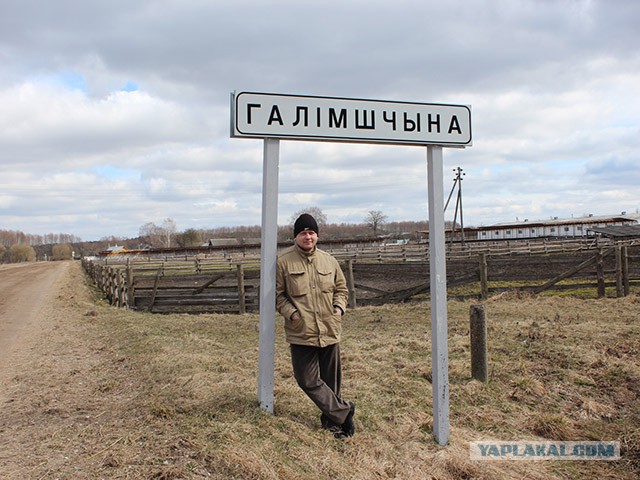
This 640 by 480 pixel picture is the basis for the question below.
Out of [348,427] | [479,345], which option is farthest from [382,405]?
[479,345]

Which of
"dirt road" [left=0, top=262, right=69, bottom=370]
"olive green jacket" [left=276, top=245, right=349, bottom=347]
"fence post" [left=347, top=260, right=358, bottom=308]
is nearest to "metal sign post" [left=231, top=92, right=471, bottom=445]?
"olive green jacket" [left=276, top=245, right=349, bottom=347]

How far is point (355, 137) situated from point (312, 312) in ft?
4.62

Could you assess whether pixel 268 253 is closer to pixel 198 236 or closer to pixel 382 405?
pixel 382 405

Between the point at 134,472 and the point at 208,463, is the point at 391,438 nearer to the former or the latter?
the point at 208,463

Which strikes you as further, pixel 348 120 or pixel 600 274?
pixel 600 274

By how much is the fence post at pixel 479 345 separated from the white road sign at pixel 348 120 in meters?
2.21

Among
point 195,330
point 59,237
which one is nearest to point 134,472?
point 195,330

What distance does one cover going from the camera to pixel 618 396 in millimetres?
5098

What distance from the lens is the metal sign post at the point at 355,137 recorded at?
388cm

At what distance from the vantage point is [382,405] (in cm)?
465

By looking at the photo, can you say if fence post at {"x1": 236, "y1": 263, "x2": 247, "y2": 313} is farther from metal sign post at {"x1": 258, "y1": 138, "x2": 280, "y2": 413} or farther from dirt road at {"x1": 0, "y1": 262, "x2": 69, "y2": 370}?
metal sign post at {"x1": 258, "y1": 138, "x2": 280, "y2": 413}

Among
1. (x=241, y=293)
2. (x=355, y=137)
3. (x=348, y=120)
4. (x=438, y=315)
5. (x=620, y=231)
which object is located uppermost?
(x=620, y=231)

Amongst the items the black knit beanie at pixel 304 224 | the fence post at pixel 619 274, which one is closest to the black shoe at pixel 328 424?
the black knit beanie at pixel 304 224

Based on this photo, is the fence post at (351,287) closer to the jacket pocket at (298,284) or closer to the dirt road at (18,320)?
the dirt road at (18,320)
